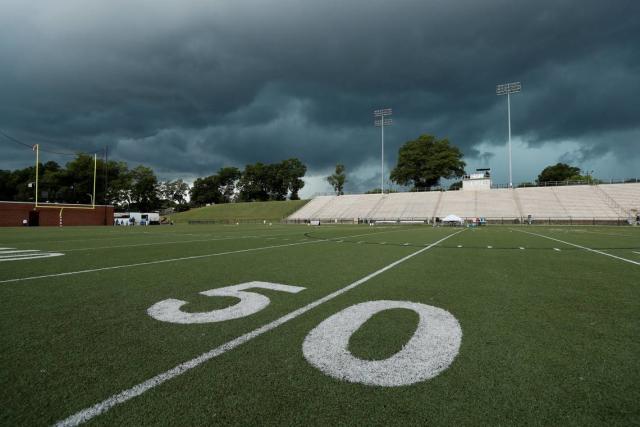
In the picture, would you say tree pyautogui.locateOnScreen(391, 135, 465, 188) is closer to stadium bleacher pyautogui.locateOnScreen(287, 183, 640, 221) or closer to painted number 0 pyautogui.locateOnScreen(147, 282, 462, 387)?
stadium bleacher pyautogui.locateOnScreen(287, 183, 640, 221)

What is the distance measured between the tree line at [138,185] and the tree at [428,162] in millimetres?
48235

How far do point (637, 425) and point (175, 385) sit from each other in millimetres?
2934

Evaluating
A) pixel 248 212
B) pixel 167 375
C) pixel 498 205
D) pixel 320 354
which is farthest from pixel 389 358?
pixel 248 212

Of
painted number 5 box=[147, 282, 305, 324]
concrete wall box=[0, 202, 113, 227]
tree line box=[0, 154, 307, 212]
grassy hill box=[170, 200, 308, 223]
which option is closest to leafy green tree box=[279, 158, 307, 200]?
tree line box=[0, 154, 307, 212]

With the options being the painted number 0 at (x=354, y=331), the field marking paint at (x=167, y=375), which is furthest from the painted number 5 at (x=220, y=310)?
the field marking paint at (x=167, y=375)

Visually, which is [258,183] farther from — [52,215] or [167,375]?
[167,375]

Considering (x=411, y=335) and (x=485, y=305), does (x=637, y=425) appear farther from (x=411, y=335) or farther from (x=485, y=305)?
(x=485, y=305)

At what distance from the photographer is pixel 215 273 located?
701 centimetres

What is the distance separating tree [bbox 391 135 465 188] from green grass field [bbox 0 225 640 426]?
285 feet

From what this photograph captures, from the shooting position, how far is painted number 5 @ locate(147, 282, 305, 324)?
396cm

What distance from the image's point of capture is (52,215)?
4531 cm

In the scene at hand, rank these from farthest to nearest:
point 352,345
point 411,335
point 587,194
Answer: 1. point 587,194
2. point 411,335
3. point 352,345

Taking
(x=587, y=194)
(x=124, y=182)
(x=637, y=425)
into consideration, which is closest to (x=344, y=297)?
(x=637, y=425)

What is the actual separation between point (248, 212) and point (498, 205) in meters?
55.2
